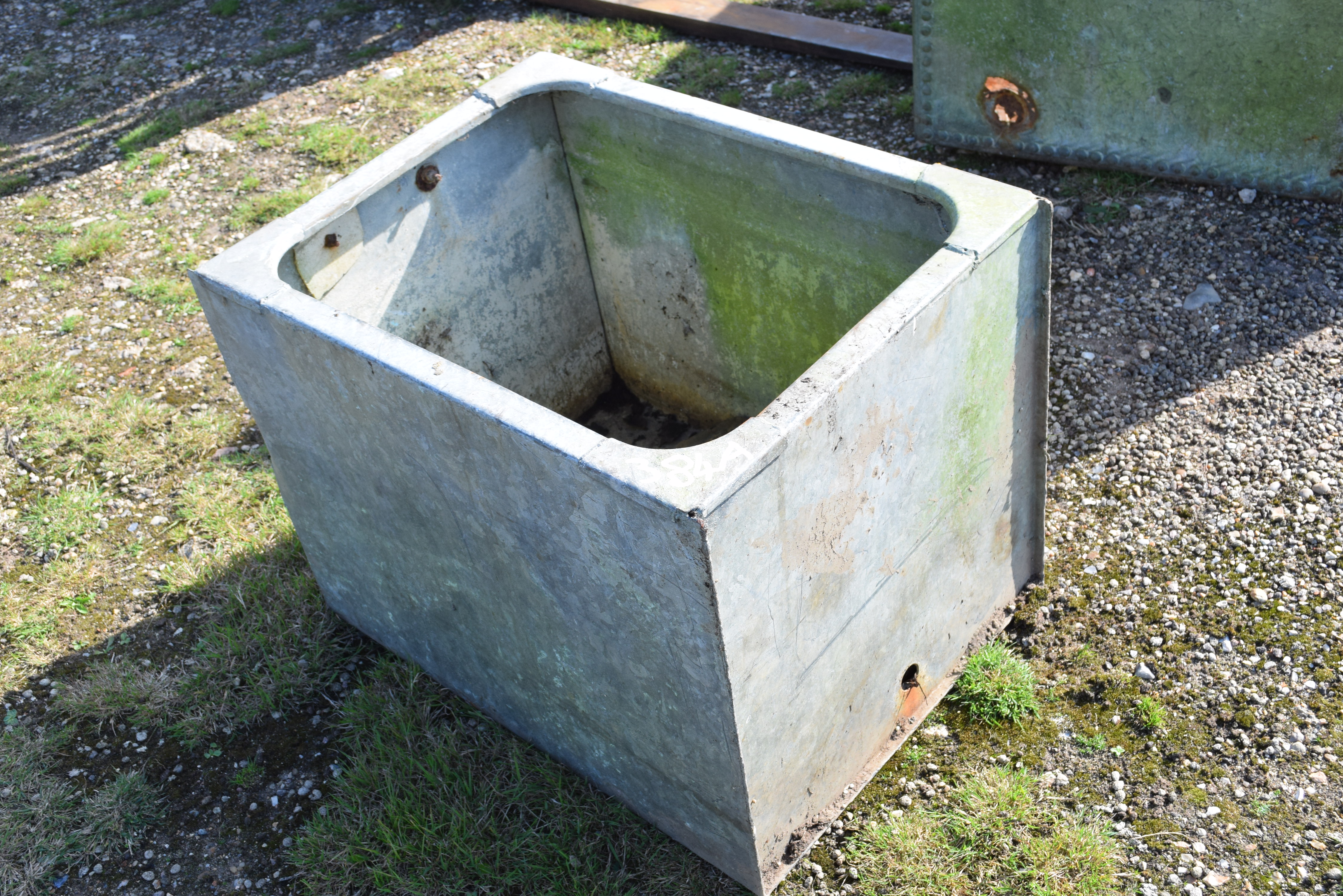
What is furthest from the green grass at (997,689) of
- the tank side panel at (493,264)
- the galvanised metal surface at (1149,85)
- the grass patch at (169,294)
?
the grass patch at (169,294)

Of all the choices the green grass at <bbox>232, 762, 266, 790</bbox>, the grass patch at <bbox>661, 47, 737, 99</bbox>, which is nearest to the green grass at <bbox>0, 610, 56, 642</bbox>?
the green grass at <bbox>232, 762, 266, 790</bbox>

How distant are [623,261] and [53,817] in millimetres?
2277

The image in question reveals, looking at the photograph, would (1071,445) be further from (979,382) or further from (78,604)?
(78,604)

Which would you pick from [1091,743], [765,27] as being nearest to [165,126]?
[765,27]

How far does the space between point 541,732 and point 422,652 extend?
0.45 metres

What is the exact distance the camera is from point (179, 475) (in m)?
4.14

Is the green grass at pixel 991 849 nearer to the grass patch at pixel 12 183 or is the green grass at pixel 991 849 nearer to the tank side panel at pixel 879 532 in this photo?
the tank side panel at pixel 879 532

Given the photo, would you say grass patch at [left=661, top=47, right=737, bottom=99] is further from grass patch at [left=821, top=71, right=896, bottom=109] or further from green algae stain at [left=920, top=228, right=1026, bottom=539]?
green algae stain at [left=920, top=228, right=1026, bottom=539]

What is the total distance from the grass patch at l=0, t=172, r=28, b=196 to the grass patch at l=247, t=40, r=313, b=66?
134cm

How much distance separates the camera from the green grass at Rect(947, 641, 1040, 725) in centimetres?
308

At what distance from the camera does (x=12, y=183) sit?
18.5ft

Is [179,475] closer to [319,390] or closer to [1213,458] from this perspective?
[319,390]

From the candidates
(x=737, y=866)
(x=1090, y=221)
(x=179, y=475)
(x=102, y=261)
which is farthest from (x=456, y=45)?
(x=737, y=866)

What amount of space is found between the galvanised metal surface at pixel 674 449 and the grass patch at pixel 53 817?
76 cm
